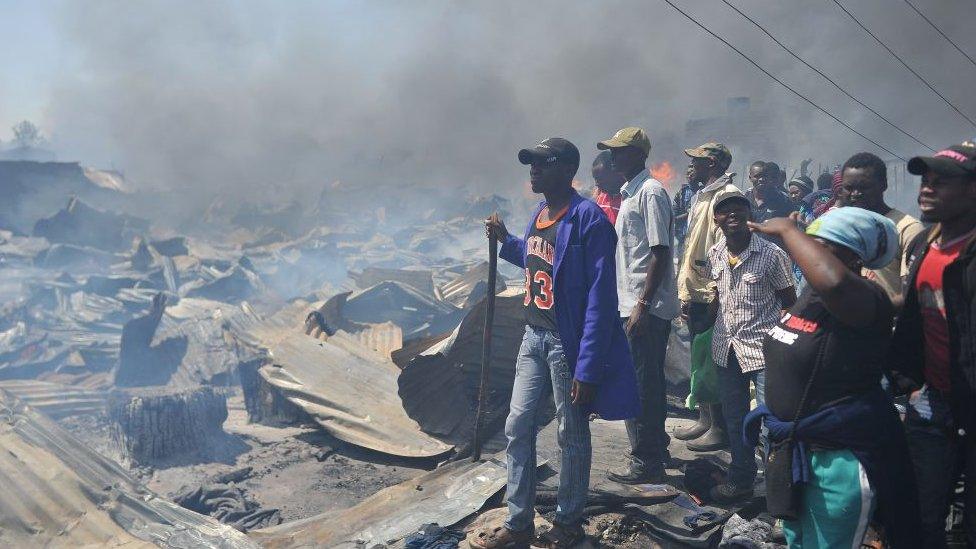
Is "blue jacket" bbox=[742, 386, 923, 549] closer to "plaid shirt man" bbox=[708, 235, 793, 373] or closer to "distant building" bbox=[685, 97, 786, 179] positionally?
"plaid shirt man" bbox=[708, 235, 793, 373]

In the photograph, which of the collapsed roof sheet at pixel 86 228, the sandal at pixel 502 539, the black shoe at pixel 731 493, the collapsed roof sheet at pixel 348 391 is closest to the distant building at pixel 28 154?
the collapsed roof sheet at pixel 86 228

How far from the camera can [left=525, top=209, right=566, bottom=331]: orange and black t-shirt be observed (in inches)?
124

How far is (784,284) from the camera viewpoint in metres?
3.43

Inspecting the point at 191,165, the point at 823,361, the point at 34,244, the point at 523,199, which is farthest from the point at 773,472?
the point at 191,165

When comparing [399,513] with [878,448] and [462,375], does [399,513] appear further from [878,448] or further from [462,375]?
[878,448]

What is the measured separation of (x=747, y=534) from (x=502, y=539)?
1.17m

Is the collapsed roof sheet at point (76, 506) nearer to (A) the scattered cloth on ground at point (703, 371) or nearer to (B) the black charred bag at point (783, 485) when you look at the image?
(B) the black charred bag at point (783, 485)

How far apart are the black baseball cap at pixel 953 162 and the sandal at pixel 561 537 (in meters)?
2.16

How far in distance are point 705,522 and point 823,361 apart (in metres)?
1.64

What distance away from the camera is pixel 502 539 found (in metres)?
3.05

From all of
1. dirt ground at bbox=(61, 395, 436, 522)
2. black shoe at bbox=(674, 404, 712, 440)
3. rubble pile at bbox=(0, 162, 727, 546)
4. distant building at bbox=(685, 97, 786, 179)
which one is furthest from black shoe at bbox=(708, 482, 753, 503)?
distant building at bbox=(685, 97, 786, 179)

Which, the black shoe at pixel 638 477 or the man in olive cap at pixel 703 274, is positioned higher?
the man in olive cap at pixel 703 274

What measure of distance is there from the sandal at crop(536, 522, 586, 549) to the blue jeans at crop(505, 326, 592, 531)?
0.03 metres

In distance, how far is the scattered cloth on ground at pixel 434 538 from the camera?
3.20 metres
